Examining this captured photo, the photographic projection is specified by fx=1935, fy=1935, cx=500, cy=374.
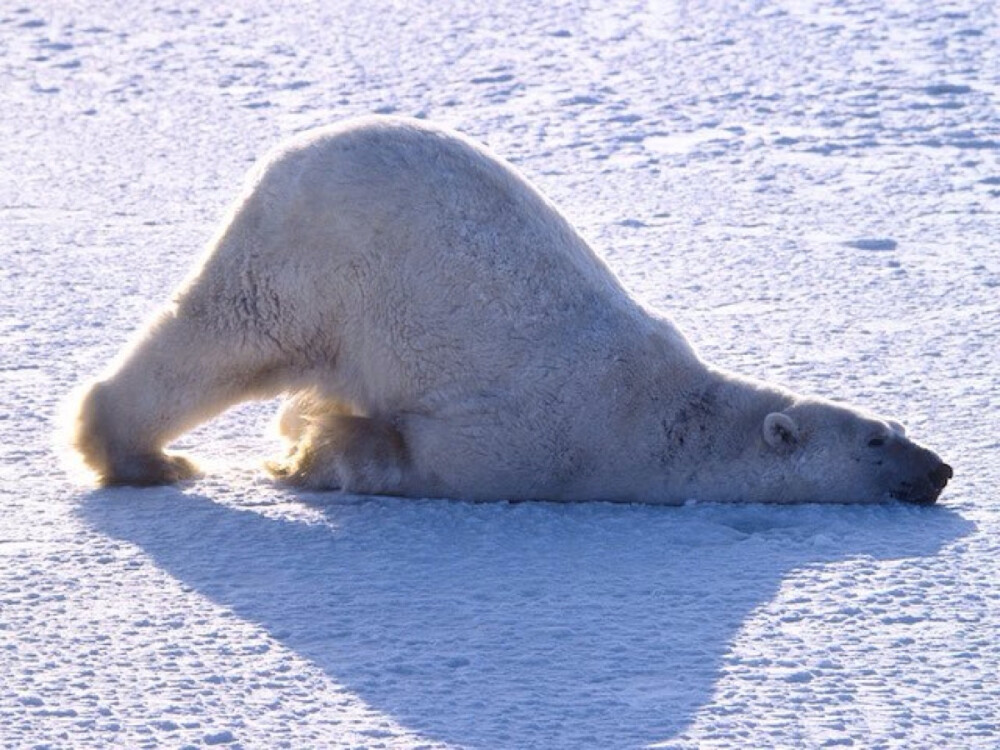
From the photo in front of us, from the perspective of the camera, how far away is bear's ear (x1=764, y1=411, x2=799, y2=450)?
5102 millimetres

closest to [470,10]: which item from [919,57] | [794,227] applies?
[919,57]

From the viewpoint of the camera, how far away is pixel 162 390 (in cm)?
520

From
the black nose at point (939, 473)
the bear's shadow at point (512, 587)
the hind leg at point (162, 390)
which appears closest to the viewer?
the bear's shadow at point (512, 587)

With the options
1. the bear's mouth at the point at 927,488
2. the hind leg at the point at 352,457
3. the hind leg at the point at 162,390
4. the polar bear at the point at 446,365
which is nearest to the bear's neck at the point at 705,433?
the polar bear at the point at 446,365

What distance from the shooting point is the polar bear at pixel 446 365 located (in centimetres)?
512

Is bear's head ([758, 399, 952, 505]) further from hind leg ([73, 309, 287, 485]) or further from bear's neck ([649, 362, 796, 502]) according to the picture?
hind leg ([73, 309, 287, 485])

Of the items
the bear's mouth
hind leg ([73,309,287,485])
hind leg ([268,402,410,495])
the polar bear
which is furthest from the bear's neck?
hind leg ([73,309,287,485])

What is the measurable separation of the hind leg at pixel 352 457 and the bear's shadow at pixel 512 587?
0.17 ft

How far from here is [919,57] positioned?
10.2 m

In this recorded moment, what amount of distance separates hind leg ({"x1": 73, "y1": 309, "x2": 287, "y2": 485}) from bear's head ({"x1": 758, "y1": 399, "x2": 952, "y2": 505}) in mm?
1354

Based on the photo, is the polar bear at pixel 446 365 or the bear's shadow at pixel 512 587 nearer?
the bear's shadow at pixel 512 587

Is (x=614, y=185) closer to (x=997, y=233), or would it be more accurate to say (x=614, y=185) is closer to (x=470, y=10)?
(x=997, y=233)

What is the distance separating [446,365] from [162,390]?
0.77 metres

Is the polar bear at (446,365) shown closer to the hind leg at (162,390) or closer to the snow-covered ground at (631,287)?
the hind leg at (162,390)
